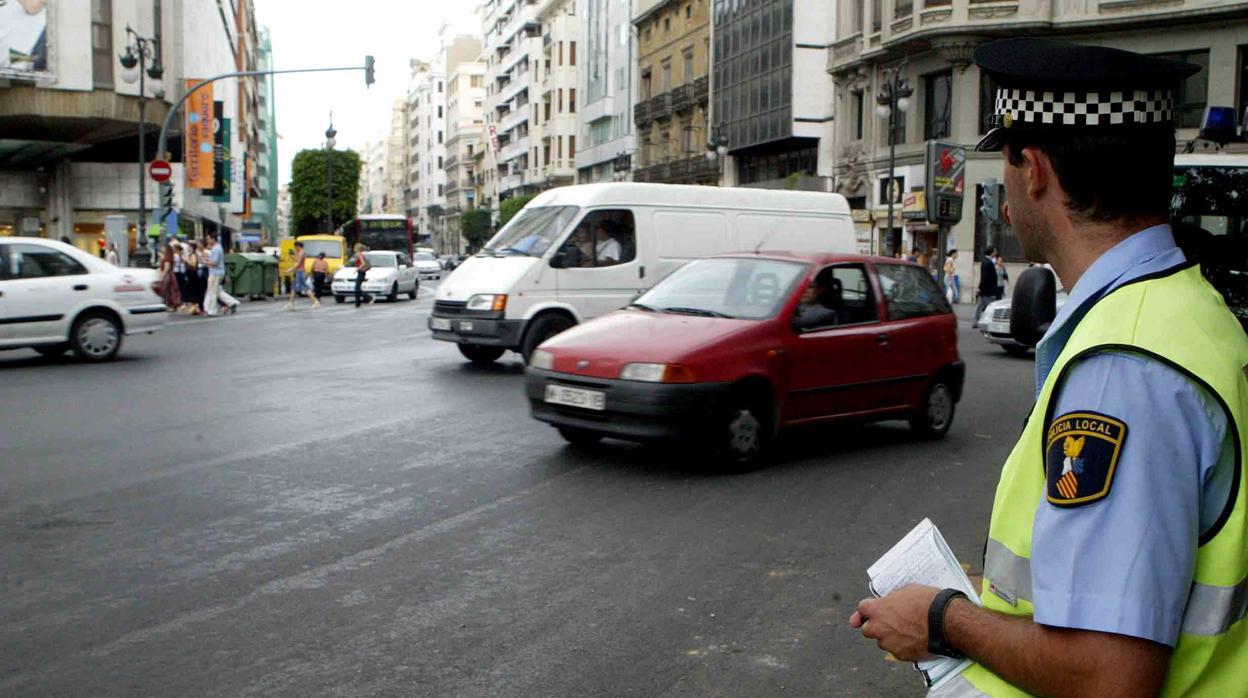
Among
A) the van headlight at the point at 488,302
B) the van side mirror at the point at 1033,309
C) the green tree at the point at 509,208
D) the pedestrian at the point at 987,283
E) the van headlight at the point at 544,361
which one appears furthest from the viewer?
the green tree at the point at 509,208

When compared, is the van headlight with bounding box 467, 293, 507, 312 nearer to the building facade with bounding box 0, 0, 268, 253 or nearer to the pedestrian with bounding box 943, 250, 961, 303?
the building facade with bounding box 0, 0, 268, 253

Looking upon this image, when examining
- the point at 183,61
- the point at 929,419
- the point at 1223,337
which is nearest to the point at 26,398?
the point at 929,419

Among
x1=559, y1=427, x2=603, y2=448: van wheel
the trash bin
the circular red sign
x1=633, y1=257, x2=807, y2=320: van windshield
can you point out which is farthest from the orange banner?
x1=559, y1=427, x2=603, y2=448: van wheel

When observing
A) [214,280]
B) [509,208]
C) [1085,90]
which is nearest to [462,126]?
[509,208]

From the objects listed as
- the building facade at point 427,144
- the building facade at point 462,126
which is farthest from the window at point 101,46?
the building facade at point 427,144

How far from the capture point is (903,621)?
1.75 m

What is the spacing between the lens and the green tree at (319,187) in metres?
115

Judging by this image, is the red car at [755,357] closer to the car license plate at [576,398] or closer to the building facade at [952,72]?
the car license plate at [576,398]

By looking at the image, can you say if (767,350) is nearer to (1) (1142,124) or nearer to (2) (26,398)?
(1) (1142,124)

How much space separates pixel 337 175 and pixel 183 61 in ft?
255

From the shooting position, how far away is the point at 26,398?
12094 mm

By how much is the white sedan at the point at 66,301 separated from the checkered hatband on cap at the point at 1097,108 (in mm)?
15637

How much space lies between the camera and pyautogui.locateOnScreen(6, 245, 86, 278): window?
597 inches

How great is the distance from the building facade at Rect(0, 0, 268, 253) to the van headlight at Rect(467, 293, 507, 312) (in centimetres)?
1837
